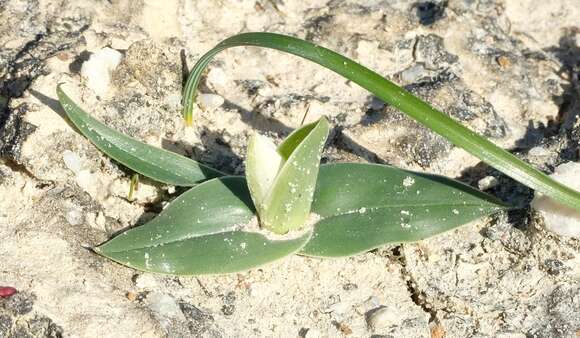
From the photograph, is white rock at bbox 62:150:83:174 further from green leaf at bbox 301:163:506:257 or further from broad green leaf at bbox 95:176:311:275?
green leaf at bbox 301:163:506:257

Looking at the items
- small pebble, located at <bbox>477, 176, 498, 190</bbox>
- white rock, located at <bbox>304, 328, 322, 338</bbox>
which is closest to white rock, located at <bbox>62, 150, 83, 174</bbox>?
white rock, located at <bbox>304, 328, 322, 338</bbox>

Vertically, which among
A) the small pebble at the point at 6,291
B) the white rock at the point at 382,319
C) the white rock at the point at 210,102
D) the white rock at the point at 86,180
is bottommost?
the small pebble at the point at 6,291

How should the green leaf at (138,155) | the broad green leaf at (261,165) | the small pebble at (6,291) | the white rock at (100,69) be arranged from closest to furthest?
the small pebble at (6,291) → the broad green leaf at (261,165) → the green leaf at (138,155) → the white rock at (100,69)

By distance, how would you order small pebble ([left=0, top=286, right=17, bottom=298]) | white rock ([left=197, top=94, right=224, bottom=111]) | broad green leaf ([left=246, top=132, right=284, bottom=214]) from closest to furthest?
small pebble ([left=0, top=286, right=17, bottom=298]) < broad green leaf ([left=246, top=132, right=284, bottom=214]) < white rock ([left=197, top=94, right=224, bottom=111])

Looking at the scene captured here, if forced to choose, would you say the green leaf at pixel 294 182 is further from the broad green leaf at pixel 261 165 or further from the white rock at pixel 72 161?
the white rock at pixel 72 161

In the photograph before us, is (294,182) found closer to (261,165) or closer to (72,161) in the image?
(261,165)

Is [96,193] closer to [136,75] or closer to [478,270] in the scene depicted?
[136,75]

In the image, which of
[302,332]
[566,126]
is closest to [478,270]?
[302,332]

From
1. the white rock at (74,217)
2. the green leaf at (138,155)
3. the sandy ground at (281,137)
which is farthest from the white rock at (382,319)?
the white rock at (74,217)
